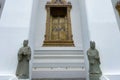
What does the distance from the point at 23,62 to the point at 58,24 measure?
2.66 metres

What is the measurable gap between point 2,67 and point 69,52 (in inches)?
86.5

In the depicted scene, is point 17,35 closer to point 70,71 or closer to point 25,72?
point 25,72

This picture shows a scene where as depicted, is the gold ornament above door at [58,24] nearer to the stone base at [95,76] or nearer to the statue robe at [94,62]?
the statue robe at [94,62]

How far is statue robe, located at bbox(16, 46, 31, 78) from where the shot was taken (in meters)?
4.35

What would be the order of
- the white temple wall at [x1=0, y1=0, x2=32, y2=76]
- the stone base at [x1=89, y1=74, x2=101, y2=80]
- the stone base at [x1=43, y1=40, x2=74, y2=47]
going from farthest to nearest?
the stone base at [x1=43, y1=40, x2=74, y2=47], the white temple wall at [x1=0, y1=0, x2=32, y2=76], the stone base at [x1=89, y1=74, x2=101, y2=80]

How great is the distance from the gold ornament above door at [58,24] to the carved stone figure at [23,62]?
1848mm

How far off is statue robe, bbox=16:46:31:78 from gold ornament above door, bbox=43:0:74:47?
188cm

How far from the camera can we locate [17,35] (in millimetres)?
4883

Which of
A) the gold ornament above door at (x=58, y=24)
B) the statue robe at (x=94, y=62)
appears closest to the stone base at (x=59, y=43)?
the gold ornament above door at (x=58, y=24)

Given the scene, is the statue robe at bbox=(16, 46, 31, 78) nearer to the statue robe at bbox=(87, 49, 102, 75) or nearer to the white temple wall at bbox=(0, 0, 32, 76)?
the white temple wall at bbox=(0, 0, 32, 76)

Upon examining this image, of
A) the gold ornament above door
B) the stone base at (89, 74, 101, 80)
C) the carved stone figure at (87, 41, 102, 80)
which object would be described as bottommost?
the stone base at (89, 74, 101, 80)

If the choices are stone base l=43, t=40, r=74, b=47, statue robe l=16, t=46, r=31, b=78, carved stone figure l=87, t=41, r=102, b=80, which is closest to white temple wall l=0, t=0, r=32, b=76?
statue robe l=16, t=46, r=31, b=78

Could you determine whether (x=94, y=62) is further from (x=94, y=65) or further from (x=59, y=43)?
(x=59, y=43)

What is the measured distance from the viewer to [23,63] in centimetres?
449
